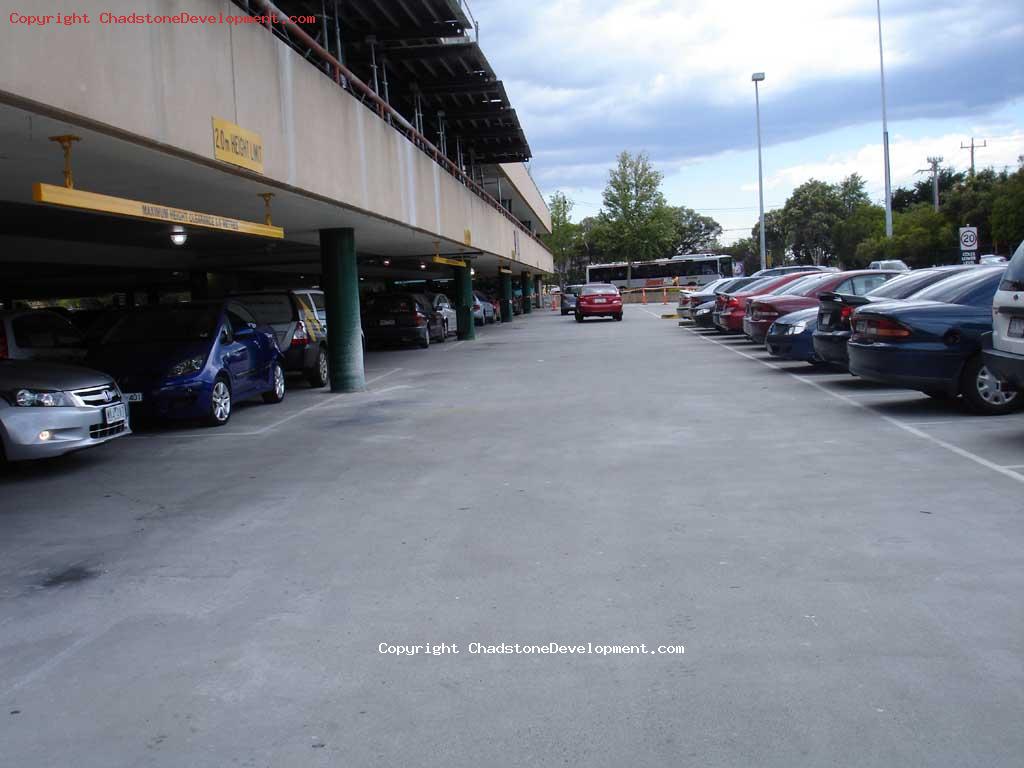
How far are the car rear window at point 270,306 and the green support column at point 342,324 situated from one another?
74 centimetres

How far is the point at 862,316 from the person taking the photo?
11.2m

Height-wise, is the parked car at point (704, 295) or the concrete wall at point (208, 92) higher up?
the concrete wall at point (208, 92)

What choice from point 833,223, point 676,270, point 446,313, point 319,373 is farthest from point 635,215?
point 319,373

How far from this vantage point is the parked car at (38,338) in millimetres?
12773

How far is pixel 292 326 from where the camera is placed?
16516 mm

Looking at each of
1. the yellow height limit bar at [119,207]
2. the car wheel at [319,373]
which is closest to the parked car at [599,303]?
the car wheel at [319,373]

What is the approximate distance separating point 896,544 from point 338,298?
38.8 ft

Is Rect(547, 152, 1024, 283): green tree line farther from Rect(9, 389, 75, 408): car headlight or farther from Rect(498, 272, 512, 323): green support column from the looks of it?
Rect(9, 389, 75, 408): car headlight

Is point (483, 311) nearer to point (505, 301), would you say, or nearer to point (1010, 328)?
point (505, 301)

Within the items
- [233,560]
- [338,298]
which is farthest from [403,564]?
[338,298]

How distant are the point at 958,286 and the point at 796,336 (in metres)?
4.20

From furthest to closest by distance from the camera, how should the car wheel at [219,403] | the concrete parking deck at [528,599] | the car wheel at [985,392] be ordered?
the car wheel at [219,403]
the car wheel at [985,392]
the concrete parking deck at [528,599]

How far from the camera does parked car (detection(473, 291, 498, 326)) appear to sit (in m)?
41.1

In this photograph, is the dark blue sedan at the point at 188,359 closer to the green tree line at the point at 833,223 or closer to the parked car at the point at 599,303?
the parked car at the point at 599,303
